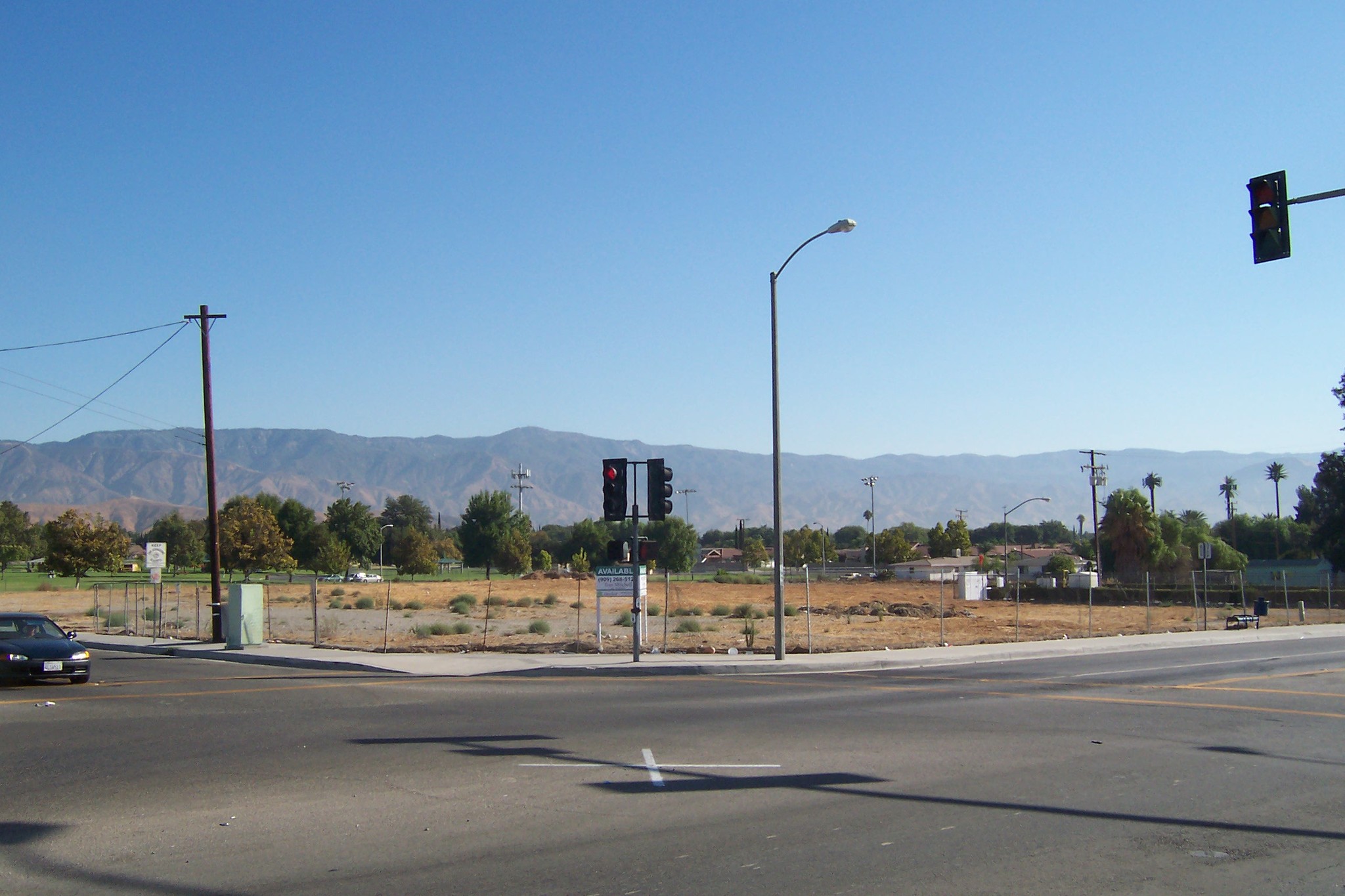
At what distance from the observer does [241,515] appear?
84688mm

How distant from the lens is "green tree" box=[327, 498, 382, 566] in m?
107

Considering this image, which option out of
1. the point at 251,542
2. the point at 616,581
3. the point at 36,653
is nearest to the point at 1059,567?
the point at 251,542

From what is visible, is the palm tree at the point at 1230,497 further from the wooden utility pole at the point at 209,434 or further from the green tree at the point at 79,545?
the wooden utility pole at the point at 209,434

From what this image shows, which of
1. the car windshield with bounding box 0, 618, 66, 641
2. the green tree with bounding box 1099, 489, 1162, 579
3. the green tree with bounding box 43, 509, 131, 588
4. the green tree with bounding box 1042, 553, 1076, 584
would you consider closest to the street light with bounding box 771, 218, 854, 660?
the car windshield with bounding box 0, 618, 66, 641

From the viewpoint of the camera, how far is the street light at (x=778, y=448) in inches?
936

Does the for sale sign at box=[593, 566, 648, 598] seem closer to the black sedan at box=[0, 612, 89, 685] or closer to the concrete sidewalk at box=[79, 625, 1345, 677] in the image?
the concrete sidewalk at box=[79, 625, 1345, 677]

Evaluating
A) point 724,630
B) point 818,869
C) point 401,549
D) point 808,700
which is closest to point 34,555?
point 401,549

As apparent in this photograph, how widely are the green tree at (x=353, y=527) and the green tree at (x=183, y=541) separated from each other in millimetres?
21848

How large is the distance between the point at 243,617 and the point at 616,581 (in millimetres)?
10917

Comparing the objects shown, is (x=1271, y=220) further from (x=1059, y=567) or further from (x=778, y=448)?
(x=1059, y=567)

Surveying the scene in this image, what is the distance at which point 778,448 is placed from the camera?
24.7 meters

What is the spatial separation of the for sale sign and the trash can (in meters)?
9.86

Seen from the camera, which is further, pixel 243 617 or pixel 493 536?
pixel 493 536

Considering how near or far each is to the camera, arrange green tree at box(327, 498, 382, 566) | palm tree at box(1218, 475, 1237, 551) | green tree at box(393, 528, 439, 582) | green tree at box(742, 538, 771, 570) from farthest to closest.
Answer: green tree at box(742, 538, 771, 570)
palm tree at box(1218, 475, 1237, 551)
green tree at box(327, 498, 382, 566)
green tree at box(393, 528, 439, 582)
